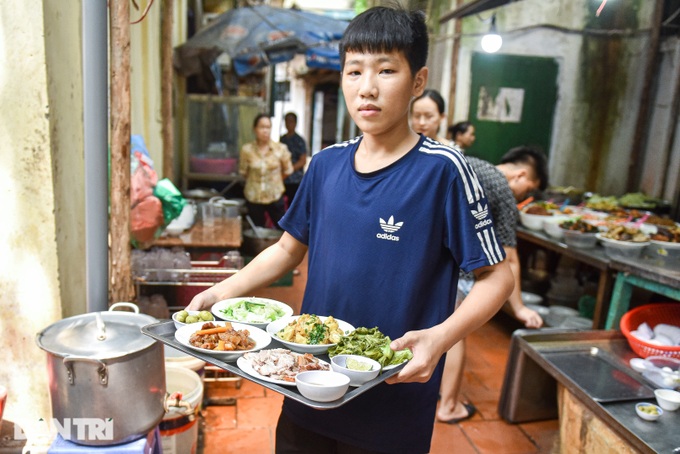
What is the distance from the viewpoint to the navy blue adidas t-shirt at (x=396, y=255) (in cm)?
163

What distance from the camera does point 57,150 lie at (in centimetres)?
287

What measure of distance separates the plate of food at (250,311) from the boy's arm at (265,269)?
0.16 feet

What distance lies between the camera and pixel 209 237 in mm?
5305

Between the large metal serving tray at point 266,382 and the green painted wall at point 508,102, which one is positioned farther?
the green painted wall at point 508,102

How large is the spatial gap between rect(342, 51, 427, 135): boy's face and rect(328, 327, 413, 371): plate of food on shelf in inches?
26.1

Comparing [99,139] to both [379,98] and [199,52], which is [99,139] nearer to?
[379,98]

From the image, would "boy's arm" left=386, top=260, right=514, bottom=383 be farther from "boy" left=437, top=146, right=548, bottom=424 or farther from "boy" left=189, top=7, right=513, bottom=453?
"boy" left=437, top=146, right=548, bottom=424

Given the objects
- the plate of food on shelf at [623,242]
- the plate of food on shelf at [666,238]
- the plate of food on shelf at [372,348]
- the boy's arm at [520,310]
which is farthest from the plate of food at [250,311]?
the plate of food on shelf at [666,238]

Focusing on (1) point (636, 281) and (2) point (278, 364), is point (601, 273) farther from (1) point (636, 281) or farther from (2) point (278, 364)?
(2) point (278, 364)

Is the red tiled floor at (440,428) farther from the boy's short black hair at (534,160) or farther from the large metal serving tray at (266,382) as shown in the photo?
the large metal serving tray at (266,382)

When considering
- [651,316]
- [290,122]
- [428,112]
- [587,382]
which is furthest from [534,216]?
[290,122]

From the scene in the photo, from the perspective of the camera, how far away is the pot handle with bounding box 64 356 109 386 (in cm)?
220

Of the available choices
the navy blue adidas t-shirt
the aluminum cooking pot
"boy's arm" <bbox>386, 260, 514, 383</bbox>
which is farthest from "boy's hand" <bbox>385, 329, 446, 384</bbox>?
the aluminum cooking pot

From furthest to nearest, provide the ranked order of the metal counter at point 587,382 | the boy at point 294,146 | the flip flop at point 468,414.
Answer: the boy at point 294,146
the flip flop at point 468,414
the metal counter at point 587,382
